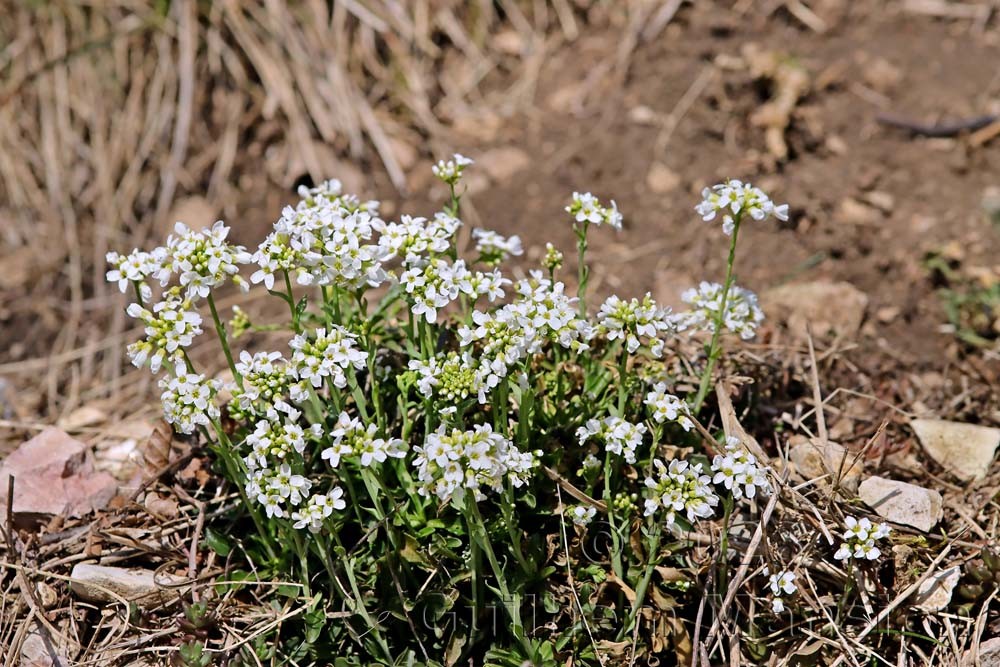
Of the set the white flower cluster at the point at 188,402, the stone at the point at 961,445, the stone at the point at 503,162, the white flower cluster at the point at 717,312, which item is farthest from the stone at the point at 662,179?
the white flower cluster at the point at 188,402

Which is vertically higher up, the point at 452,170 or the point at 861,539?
the point at 452,170

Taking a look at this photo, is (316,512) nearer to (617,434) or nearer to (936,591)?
(617,434)

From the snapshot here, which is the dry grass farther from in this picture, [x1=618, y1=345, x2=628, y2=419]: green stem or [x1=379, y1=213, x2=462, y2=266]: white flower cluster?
[x1=618, y1=345, x2=628, y2=419]: green stem

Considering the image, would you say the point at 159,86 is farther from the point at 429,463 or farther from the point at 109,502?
the point at 429,463

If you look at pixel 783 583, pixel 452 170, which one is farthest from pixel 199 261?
pixel 783 583

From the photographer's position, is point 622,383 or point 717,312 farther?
point 717,312

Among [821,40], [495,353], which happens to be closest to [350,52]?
[821,40]
